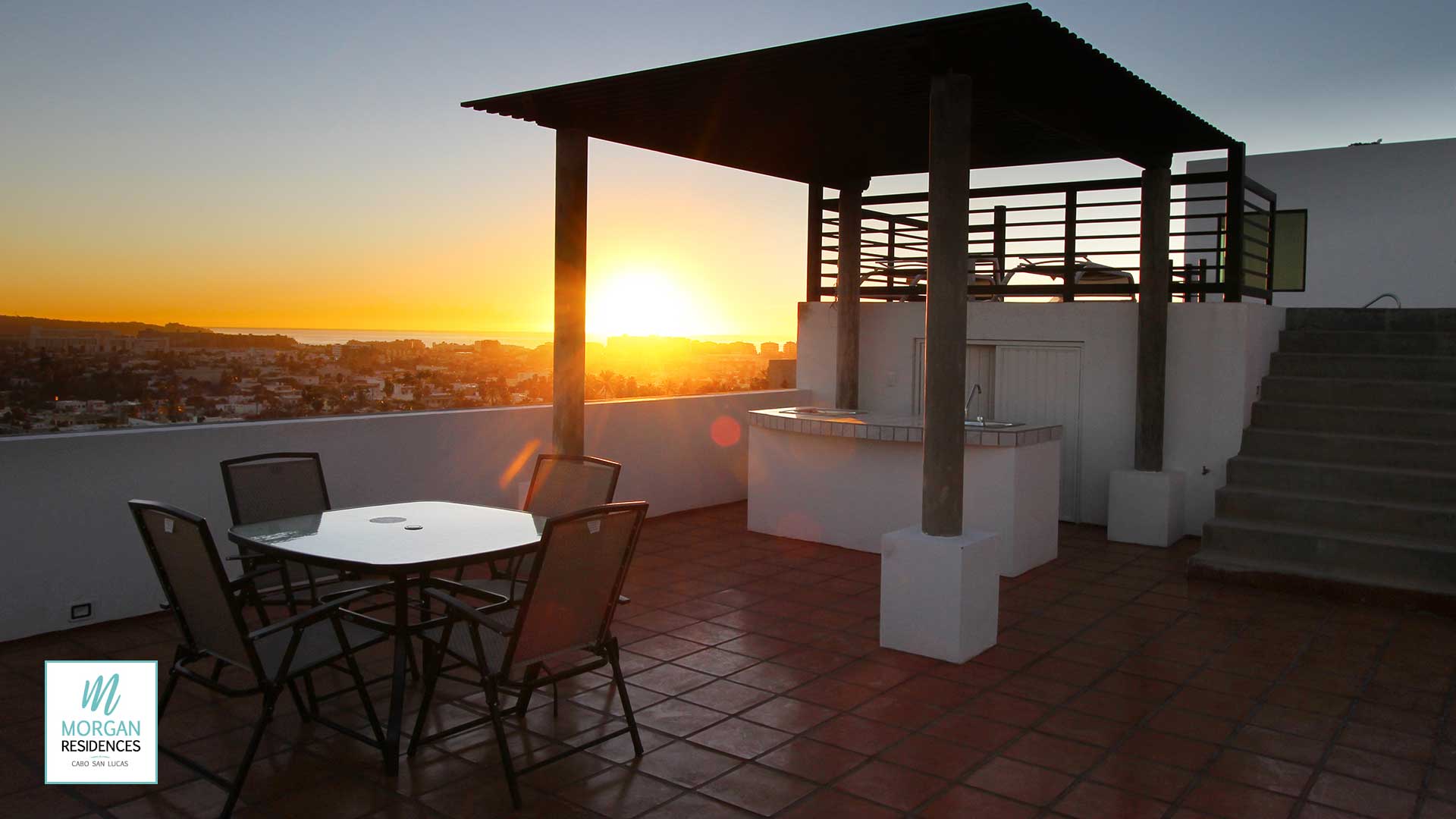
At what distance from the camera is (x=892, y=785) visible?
3.46 m

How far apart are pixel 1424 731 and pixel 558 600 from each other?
3659 millimetres

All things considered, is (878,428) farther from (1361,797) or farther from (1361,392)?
(1361,392)

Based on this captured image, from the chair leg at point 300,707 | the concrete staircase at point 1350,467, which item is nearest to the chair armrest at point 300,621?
the chair leg at point 300,707

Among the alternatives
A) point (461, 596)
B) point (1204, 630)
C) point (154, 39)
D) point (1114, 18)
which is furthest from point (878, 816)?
point (1114, 18)

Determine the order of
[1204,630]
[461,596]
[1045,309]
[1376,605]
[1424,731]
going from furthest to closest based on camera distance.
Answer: [1045,309] → [1376,605] → [1204,630] → [461,596] → [1424,731]

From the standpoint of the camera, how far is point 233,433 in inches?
224

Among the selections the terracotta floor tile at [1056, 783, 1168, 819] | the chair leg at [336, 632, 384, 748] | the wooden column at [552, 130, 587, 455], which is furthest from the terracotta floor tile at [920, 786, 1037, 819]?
the wooden column at [552, 130, 587, 455]

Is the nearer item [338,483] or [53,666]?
[53,666]

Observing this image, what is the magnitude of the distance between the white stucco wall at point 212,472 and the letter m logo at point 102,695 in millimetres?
1127

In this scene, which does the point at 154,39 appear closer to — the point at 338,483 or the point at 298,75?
the point at 298,75

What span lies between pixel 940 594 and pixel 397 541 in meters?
2.68

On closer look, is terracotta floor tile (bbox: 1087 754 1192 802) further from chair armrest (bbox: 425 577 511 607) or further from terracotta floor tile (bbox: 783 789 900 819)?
chair armrest (bbox: 425 577 511 607)

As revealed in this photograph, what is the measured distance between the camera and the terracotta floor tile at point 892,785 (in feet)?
11.0

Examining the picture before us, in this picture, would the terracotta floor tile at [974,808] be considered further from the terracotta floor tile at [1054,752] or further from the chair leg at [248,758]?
the chair leg at [248,758]
